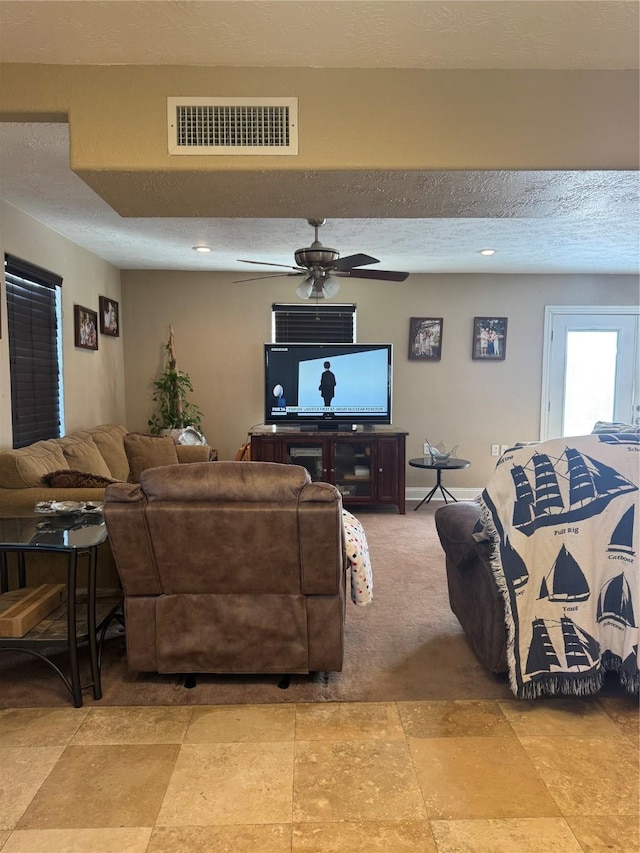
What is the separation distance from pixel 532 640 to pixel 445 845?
786mm

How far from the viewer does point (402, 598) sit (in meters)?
3.17

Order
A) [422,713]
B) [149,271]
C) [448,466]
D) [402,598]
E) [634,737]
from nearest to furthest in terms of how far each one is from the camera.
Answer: [634,737] < [422,713] < [402,598] < [448,466] < [149,271]

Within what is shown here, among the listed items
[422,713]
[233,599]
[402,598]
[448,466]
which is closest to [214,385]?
[448,466]

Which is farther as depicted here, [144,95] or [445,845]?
[144,95]

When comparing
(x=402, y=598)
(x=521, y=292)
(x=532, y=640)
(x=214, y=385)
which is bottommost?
(x=402, y=598)

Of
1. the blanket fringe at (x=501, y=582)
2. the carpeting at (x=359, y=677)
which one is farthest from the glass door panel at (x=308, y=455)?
the blanket fringe at (x=501, y=582)

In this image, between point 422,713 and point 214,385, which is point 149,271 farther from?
point 422,713

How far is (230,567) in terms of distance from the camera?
2.08 metres

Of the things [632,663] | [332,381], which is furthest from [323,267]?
[632,663]

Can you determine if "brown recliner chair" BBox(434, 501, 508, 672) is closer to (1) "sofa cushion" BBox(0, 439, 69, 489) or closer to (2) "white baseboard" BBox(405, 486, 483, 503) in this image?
(1) "sofa cushion" BBox(0, 439, 69, 489)

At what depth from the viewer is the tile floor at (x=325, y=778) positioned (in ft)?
4.92

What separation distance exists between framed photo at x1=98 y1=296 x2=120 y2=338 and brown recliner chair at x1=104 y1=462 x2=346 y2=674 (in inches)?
134

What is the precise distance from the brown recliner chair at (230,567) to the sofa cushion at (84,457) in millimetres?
1627

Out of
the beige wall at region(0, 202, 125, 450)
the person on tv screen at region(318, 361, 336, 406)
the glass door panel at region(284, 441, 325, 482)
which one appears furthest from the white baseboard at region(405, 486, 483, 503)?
the beige wall at region(0, 202, 125, 450)
